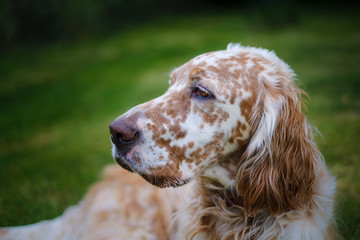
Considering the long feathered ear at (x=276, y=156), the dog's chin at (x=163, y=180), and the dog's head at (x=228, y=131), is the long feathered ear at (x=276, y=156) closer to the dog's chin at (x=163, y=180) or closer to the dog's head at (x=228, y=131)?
the dog's head at (x=228, y=131)

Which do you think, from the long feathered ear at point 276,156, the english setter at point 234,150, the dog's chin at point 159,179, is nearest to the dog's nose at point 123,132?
the english setter at point 234,150

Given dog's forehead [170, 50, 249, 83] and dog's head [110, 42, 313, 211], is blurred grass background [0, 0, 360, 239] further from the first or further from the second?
dog's forehead [170, 50, 249, 83]

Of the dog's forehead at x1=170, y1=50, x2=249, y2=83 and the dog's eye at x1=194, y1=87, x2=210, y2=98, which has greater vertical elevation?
the dog's forehead at x1=170, y1=50, x2=249, y2=83

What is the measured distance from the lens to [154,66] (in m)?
11.0

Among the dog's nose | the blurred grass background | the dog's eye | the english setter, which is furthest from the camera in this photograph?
the blurred grass background

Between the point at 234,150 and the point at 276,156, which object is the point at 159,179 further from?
the point at 276,156

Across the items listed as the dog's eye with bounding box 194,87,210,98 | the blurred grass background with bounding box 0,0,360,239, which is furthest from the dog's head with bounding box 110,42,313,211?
the blurred grass background with bounding box 0,0,360,239

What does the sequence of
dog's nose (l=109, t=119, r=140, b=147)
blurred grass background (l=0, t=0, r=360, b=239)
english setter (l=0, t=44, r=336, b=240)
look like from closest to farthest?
dog's nose (l=109, t=119, r=140, b=147) < english setter (l=0, t=44, r=336, b=240) < blurred grass background (l=0, t=0, r=360, b=239)

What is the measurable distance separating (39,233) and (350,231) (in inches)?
108

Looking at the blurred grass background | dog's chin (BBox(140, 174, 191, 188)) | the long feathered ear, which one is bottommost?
the blurred grass background

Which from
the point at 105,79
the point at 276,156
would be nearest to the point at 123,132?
the point at 276,156

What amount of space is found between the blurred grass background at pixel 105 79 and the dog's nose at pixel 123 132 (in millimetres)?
1439

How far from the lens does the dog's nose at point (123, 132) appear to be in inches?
79.6

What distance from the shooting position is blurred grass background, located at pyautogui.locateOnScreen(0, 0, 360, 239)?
168 inches
